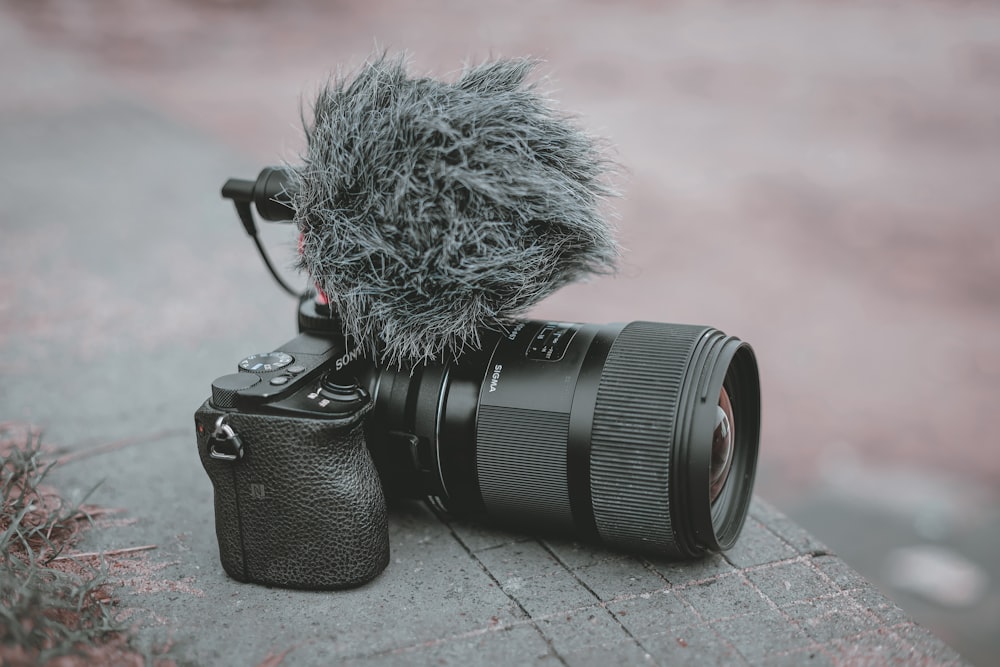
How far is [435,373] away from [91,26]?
5779mm

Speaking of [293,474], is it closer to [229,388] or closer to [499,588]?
[229,388]

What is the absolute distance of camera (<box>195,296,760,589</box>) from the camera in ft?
3.96

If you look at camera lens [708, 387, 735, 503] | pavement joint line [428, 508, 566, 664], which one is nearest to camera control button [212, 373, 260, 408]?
pavement joint line [428, 508, 566, 664]

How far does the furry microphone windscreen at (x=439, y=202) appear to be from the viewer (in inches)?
47.6

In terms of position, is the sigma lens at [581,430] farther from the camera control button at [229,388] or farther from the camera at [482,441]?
the camera control button at [229,388]

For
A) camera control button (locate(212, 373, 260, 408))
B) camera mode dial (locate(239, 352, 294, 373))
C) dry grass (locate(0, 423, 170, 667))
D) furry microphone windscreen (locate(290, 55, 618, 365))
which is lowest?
dry grass (locate(0, 423, 170, 667))

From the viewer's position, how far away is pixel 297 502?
1.23 metres

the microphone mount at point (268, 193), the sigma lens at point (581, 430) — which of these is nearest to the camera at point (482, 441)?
the sigma lens at point (581, 430)

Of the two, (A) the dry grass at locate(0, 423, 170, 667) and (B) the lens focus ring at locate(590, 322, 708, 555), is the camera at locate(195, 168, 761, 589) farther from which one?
(A) the dry grass at locate(0, 423, 170, 667)

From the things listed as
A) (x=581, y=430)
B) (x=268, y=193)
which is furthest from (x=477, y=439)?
(x=268, y=193)

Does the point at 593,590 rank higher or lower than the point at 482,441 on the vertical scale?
lower

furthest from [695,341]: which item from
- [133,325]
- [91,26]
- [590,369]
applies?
[91,26]

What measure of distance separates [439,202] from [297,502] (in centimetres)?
44

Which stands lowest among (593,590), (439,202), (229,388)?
(593,590)
